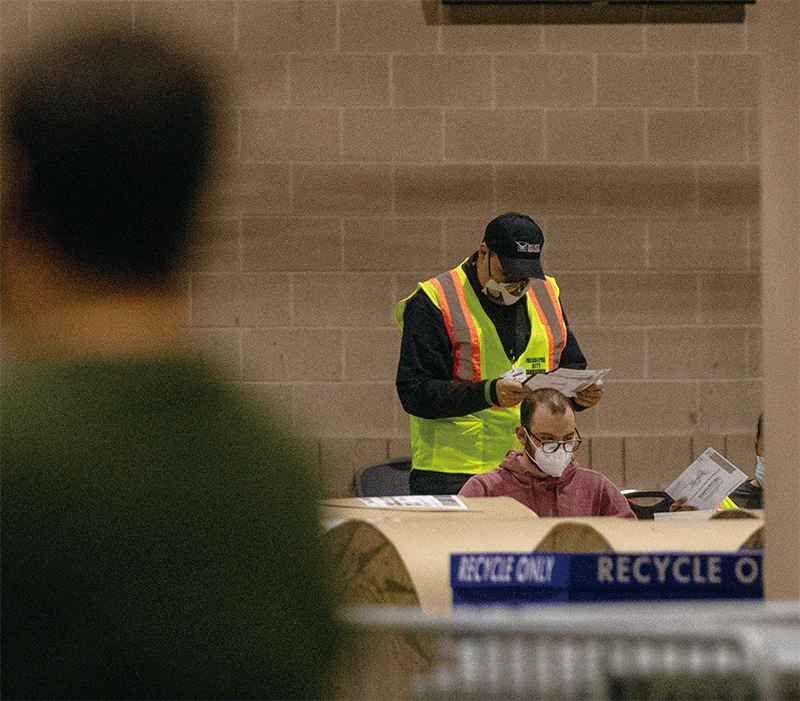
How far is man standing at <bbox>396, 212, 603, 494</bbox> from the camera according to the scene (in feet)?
10.3

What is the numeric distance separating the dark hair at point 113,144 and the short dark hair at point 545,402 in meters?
2.21

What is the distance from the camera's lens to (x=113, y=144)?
0.73 meters

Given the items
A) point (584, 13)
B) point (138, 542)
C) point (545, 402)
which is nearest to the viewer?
point (138, 542)

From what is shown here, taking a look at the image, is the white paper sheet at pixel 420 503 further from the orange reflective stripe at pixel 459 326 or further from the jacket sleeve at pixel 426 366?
the orange reflective stripe at pixel 459 326

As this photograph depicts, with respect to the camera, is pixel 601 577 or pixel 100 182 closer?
pixel 100 182

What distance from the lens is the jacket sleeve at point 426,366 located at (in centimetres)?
306

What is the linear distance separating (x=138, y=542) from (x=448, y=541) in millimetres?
746

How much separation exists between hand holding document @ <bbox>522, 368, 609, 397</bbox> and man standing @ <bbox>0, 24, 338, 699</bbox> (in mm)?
2065

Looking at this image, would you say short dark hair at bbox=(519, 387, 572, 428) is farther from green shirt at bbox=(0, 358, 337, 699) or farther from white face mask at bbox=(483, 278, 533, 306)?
green shirt at bbox=(0, 358, 337, 699)

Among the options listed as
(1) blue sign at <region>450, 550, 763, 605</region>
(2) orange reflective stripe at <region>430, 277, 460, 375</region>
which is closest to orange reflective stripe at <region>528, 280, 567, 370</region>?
(2) orange reflective stripe at <region>430, 277, 460, 375</region>

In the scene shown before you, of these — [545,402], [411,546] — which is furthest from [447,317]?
[411,546]

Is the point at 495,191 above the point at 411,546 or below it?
above

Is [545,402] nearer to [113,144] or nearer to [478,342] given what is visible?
[478,342]

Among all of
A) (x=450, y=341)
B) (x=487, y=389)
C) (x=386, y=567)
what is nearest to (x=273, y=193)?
(x=450, y=341)
